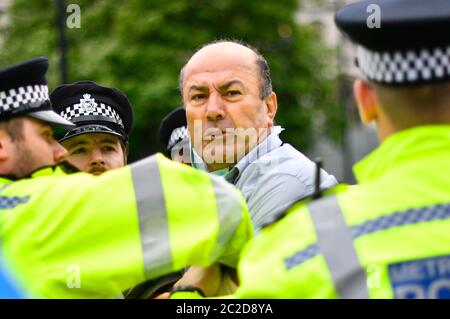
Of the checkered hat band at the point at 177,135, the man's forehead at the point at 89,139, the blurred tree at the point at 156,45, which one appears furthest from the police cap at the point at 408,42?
the blurred tree at the point at 156,45

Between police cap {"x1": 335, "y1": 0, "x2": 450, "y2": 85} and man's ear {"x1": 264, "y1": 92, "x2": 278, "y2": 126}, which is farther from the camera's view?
man's ear {"x1": 264, "y1": 92, "x2": 278, "y2": 126}

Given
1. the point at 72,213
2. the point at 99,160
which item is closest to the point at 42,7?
the point at 99,160

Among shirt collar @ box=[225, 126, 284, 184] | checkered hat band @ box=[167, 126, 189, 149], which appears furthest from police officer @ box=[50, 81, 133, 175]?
checkered hat band @ box=[167, 126, 189, 149]

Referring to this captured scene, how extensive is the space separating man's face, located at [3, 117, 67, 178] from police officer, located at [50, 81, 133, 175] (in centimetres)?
170

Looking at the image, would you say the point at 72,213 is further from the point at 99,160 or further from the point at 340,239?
the point at 99,160

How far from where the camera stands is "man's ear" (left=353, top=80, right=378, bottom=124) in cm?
270

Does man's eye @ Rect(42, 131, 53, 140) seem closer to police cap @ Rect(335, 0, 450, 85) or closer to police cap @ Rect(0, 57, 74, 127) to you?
police cap @ Rect(0, 57, 74, 127)

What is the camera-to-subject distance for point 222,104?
14.4ft

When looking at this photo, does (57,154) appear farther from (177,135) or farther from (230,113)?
(177,135)

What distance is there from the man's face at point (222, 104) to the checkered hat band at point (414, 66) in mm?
1760

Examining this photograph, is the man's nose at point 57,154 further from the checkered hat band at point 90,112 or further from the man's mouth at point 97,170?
the checkered hat band at point 90,112

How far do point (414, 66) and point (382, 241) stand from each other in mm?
442

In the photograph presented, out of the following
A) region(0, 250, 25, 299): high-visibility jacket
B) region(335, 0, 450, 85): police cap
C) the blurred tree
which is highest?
the blurred tree

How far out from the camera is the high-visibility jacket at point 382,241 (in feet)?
8.25
